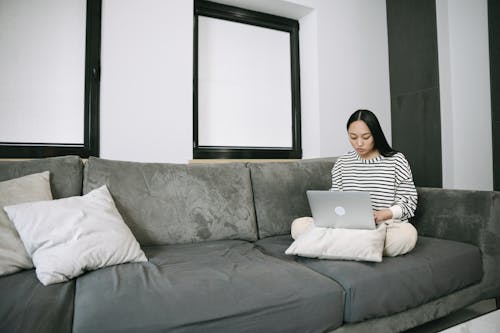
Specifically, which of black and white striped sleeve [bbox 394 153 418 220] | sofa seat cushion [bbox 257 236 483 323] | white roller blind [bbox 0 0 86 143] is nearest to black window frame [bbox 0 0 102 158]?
white roller blind [bbox 0 0 86 143]

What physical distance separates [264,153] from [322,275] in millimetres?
1649

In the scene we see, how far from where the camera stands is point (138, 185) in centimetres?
146

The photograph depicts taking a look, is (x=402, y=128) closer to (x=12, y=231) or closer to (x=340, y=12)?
(x=340, y=12)

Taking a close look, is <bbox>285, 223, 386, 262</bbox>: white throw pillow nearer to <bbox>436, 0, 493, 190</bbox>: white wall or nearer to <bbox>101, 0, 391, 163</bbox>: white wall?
<bbox>101, 0, 391, 163</bbox>: white wall

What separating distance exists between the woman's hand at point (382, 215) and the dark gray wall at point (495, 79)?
199 centimetres

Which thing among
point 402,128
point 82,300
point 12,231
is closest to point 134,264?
point 82,300

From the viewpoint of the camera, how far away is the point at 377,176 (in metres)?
1.55

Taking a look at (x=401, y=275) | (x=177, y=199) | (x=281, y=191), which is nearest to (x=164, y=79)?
(x=177, y=199)

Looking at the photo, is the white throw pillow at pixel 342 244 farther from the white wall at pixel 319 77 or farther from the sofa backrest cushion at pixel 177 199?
the white wall at pixel 319 77

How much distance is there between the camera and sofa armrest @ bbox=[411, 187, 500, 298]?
4.52 feet

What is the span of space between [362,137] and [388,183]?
0.27 meters

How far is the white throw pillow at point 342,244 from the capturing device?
3.67 ft

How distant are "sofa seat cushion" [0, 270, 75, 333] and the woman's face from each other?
142 centimetres

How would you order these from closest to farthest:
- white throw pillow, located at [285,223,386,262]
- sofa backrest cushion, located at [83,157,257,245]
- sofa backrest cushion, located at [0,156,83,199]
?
white throw pillow, located at [285,223,386,262]
sofa backrest cushion, located at [0,156,83,199]
sofa backrest cushion, located at [83,157,257,245]
